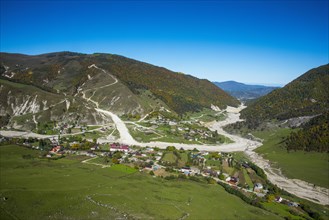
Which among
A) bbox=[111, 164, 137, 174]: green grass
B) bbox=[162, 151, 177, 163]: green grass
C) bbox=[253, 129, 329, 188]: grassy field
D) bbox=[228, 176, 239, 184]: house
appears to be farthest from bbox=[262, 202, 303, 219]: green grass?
bbox=[111, 164, 137, 174]: green grass

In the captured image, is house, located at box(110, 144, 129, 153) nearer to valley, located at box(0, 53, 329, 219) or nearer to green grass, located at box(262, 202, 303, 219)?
valley, located at box(0, 53, 329, 219)

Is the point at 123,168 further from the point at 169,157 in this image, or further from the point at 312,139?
the point at 312,139

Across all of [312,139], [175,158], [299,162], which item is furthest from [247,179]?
[312,139]

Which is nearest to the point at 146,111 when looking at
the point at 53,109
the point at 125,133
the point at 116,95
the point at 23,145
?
the point at 116,95

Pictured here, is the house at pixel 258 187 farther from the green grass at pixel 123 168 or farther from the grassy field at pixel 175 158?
the green grass at pixel 123 168

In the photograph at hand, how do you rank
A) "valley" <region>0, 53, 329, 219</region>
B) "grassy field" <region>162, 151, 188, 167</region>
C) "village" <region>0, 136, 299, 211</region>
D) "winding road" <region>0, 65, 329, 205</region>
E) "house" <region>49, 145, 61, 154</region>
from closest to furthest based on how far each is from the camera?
"village" <region>0, 136, 299, 211</region> → "winding road" <region>0, 65, 329, 205</region> → "valley" <region>0, 53, 329, 219</region> → "grassy field" <region>162, 151, 188, 167</region> → "house" <region>49, 145, 61, 154</region>

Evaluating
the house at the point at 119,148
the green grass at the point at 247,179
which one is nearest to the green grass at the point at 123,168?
the house at the point at 119,148

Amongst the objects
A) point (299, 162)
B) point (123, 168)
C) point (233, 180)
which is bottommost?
point (233, 180)
